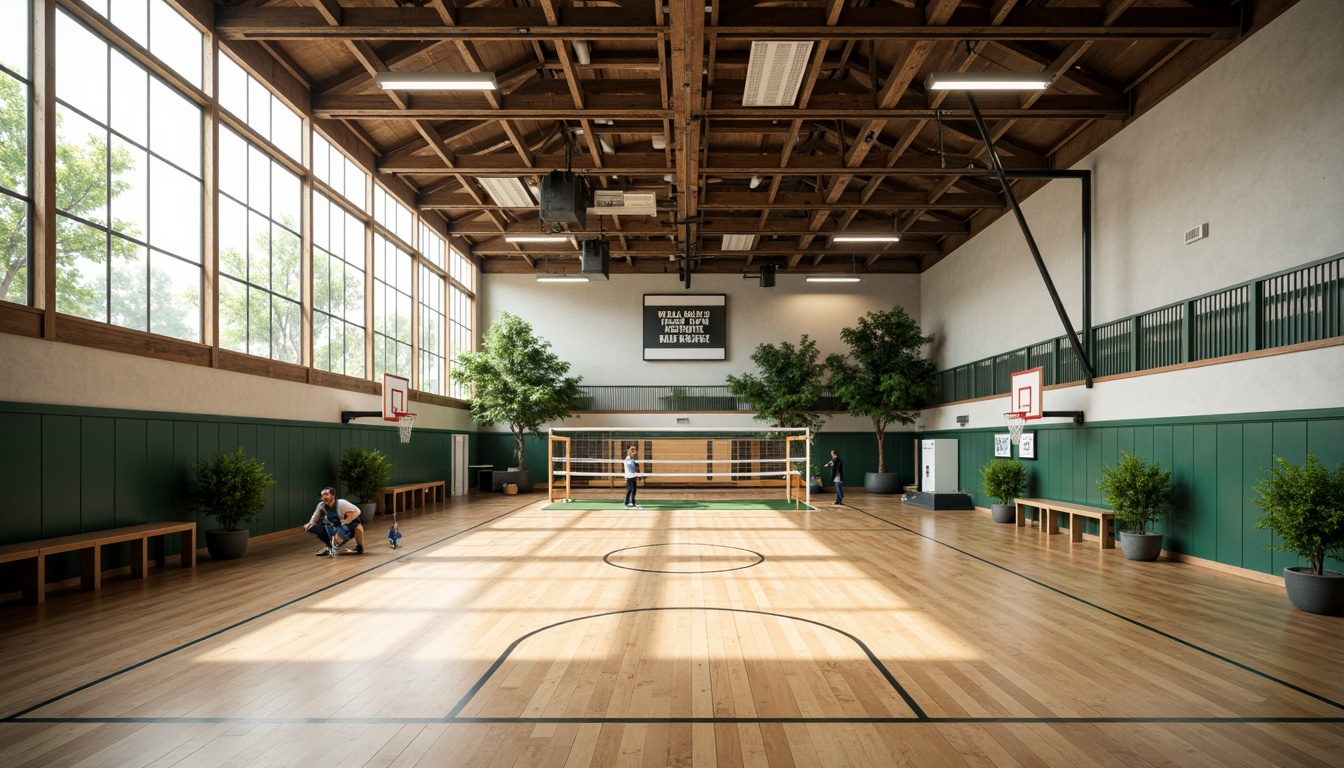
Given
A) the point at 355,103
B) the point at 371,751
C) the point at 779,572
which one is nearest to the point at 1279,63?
the point at 779,572

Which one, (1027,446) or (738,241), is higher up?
(738,241)

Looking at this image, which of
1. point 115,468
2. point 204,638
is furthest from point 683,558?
point 115,468

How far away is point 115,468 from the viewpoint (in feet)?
26.7

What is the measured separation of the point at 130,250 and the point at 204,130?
7.63ft

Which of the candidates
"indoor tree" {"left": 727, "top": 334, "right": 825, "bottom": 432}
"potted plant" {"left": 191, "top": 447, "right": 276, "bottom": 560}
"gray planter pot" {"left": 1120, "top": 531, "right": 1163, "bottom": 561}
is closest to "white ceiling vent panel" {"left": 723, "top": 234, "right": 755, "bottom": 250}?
"indoor tree" {"left": 727, "top": 334, "right": 825, "bottom": 432}

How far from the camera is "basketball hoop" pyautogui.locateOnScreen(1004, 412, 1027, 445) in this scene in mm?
13498

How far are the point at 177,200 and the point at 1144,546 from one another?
1256cm

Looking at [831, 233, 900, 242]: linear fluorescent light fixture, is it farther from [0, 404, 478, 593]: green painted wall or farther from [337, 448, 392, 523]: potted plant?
[0, 404, 478, 593]: green painted wall

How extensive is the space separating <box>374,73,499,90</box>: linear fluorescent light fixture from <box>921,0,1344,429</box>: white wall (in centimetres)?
909

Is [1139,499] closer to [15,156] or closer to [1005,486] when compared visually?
[1005,486]

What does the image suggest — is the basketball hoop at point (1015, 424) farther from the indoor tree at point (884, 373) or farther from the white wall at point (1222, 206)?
the indoor tree at point (884, 373)

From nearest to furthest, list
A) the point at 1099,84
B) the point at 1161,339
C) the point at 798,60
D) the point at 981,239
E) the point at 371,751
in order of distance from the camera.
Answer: the point at 371,751, the point at 798,60, the point at 1161,339, the point at 1099,84, the point at 981,239

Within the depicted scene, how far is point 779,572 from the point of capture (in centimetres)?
849

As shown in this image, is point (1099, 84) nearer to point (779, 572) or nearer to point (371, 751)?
point (779, 572)
